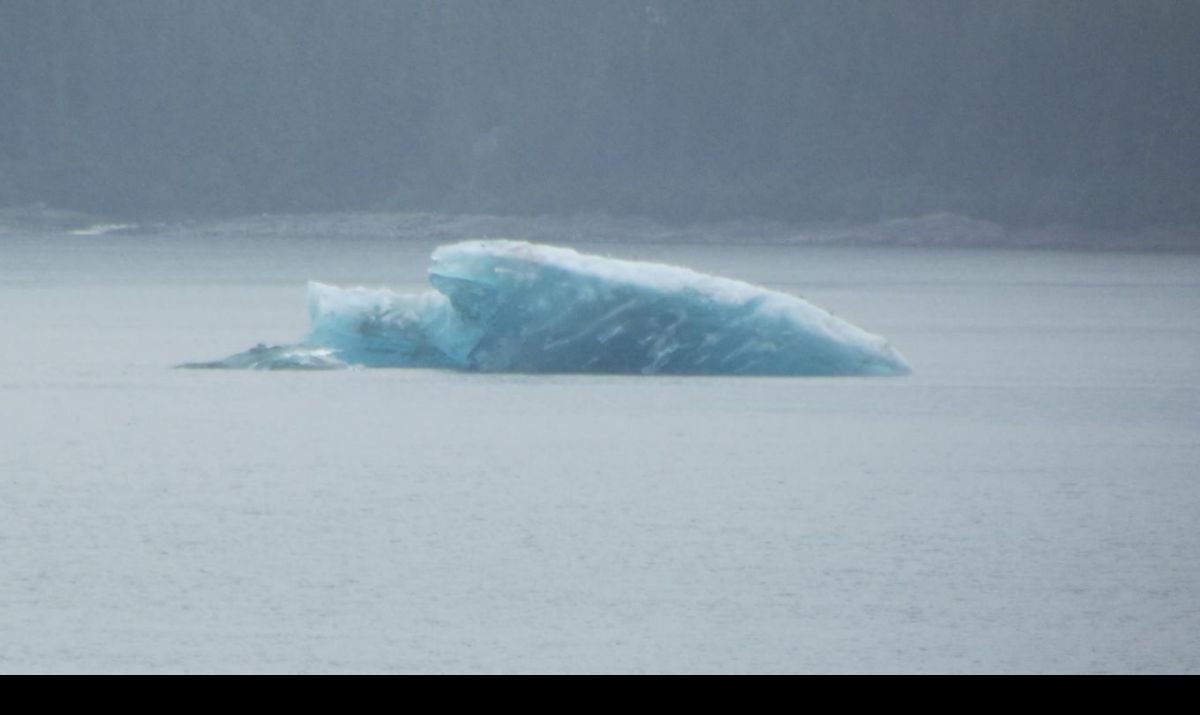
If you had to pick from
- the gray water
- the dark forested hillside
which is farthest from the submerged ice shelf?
the dark forested hillside

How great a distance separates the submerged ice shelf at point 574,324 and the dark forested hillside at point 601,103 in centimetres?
5337

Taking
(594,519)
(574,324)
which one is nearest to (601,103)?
(574,324)

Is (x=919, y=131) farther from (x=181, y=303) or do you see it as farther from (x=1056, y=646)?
(x=1056, y=646)

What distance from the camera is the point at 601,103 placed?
7044 cm

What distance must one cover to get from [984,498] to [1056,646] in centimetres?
263

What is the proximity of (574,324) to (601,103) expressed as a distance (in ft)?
195

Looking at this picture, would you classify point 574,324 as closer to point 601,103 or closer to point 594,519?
point 594,519

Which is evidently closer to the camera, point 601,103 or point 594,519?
point 594,519

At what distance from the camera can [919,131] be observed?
68875 millimetres

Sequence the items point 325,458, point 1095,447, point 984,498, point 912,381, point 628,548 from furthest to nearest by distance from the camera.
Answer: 1. point 912,381
2. point 1095,447
3. point 325,458
4. point 984,498
5. point 628,548

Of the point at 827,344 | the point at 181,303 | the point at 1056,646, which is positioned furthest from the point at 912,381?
the point at 181,303

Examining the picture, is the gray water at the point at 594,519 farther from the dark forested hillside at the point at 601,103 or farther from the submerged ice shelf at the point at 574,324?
the dark forested hillside at the point at 601,103

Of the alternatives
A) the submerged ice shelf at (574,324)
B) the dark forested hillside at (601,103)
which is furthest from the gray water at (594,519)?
the dark forested hillside at (601,103)

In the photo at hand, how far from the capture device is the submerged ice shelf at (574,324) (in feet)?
37.4
